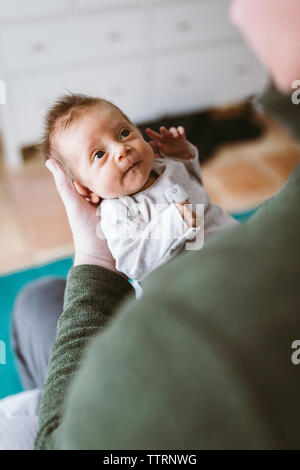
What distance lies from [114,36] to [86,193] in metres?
1.50

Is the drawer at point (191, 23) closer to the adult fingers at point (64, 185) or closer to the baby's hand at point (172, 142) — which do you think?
the baby's hand at point (172, 142)

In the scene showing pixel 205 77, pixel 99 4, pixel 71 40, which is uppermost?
pixel 99 4

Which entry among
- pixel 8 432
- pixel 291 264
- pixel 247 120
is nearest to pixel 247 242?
pixel 291 264

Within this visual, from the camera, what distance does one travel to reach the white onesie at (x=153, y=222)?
0.57 metres

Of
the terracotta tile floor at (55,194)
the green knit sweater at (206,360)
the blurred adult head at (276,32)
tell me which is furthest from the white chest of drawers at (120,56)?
the green knit sweater at (206,360)

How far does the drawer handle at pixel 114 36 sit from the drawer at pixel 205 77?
0.22 metres

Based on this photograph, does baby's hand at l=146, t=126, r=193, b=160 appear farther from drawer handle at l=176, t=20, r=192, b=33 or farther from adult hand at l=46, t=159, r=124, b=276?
drawer handle at l=176, t=20, r=192, b=33

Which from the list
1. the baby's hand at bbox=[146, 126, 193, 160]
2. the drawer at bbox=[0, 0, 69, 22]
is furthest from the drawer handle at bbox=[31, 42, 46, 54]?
the baby's hand at bbox=[146, 126, 193, 160]

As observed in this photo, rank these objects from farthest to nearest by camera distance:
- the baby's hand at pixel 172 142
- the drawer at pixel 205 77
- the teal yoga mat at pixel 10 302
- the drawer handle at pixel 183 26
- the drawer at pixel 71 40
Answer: the drawer at pixel 205 77 < the drawer handle at pixel 183 26 < the drawer at pixel 71 40 < the teal yoga mat at pixel 10 302 < the baby's hand at pixel 172 142

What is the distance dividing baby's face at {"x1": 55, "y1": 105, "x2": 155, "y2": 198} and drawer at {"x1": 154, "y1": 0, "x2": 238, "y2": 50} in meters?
1.54

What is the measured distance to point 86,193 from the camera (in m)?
0.61

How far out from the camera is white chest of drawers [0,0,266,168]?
176 cm

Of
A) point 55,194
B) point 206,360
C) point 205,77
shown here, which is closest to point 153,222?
point 206,360

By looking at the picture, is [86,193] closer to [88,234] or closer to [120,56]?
[88,234]
